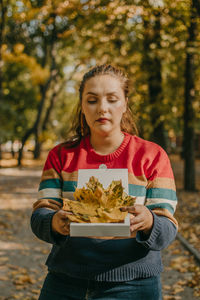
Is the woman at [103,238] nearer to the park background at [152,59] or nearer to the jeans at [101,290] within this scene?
the jeans at [101,290]

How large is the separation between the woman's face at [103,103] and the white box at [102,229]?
61 cm

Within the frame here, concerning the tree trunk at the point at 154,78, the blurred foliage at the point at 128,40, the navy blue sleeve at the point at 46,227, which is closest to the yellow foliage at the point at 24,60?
the blurred foliage at the point at 128,40

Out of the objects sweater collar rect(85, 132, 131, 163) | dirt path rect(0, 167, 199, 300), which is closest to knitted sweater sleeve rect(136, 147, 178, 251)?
sweater collar rect(85, 132, 131, 163)

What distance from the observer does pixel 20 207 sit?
1032cm

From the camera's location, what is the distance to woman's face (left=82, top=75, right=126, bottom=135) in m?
1.87

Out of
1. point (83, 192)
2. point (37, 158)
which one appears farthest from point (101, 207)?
point (37, 158)

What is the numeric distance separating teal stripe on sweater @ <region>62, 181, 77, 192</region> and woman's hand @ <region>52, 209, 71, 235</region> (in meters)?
0.23

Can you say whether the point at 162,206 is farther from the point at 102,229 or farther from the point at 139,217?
the point at 102,229

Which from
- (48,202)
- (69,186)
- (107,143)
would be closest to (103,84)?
(107,143)

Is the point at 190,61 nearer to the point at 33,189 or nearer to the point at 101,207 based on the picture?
the point at 33,189

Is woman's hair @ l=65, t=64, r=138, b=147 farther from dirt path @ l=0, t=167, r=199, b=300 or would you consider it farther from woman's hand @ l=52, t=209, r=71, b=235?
dirt path @ l=0, t=167, r=199, b=300

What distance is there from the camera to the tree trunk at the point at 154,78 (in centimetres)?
973

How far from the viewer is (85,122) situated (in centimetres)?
216

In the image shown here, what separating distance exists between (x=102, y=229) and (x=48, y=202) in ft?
1.57
